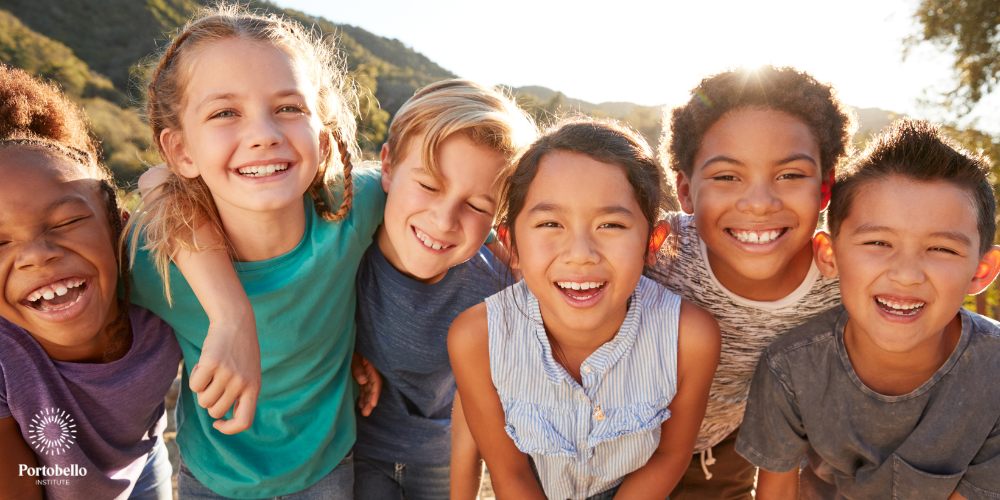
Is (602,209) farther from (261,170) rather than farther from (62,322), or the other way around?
(62,322)

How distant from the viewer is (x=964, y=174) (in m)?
1.70

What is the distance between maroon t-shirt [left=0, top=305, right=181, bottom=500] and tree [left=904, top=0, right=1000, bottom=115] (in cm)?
999

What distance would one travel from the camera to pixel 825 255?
1939 mm

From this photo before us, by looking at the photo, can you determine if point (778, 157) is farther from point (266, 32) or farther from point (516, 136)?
point (266, 32)

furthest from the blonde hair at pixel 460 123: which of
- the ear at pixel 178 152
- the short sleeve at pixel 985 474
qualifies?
the short sleeve at pixel 985 474

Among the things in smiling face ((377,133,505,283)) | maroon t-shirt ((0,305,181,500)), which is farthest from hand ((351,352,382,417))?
maroon t-shirt ((0,305,181,500))

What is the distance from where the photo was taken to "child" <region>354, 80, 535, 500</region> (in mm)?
2014

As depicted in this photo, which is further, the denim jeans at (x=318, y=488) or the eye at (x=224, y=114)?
the denim jeans at (x=318, y=488)

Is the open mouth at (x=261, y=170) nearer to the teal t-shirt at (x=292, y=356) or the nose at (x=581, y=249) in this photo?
the teal t-shirt at (x=292, y=356)

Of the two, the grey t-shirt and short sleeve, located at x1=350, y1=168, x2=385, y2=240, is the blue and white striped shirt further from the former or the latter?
short sleeve, located at x1=350, y1=168, x2=385, y2=240

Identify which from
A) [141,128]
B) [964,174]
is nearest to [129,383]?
[964,174]

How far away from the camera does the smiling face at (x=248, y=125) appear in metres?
1.79

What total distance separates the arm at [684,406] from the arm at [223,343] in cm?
122

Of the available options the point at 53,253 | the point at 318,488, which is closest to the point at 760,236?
the point at 318,488
